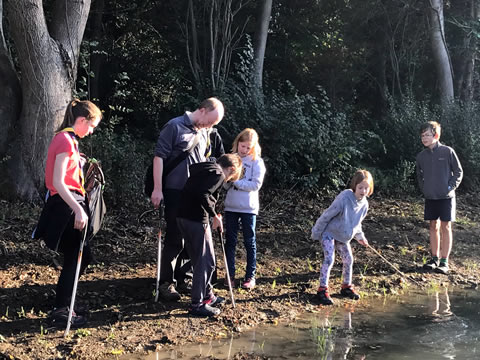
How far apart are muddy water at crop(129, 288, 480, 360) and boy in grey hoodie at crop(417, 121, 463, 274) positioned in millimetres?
1268

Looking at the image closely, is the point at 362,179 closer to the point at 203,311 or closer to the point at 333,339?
the point at 333,339

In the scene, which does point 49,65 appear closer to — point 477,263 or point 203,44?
point 203,44

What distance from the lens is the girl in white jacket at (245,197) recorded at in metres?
5.86

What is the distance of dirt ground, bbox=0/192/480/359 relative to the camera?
15.0 ft

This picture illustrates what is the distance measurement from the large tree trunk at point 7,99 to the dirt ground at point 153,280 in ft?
3.91

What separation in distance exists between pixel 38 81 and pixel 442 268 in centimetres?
636

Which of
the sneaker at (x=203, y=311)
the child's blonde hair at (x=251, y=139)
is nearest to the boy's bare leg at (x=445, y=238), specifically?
the child's blonde hair at (x=251, y=139)

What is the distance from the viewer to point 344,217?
586 cm

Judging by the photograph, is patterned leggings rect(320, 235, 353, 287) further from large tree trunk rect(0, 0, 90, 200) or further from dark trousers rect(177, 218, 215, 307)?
large tree trunk rect(0, 0, 90, 200)

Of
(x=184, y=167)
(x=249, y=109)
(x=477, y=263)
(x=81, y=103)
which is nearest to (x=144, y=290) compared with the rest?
(x=184, y=167)

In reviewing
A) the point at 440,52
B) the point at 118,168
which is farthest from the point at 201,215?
the point at 440,52

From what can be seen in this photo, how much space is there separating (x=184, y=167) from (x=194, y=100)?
6.27 metres

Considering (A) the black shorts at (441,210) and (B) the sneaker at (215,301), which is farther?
(A) the black shorts at (441,210)

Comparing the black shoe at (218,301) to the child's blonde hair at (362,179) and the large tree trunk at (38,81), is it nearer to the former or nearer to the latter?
the child's blonde hair at (362,179)
